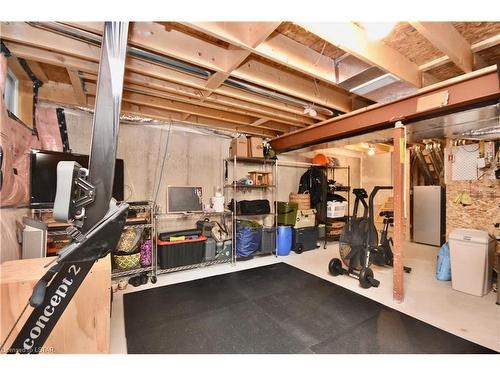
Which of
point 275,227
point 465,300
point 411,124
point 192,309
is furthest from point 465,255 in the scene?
point 192,309

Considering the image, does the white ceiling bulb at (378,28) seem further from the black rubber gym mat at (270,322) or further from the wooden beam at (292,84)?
the black rubber gym mat at (270,322)

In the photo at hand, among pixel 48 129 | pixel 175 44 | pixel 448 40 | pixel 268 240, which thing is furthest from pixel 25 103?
pixel 448 40

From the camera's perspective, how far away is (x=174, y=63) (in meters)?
2.13

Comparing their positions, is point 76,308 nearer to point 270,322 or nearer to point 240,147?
point 270,322

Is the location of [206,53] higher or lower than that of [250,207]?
higher

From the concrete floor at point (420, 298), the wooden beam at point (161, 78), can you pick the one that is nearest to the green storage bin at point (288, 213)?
the concrete floor at point (420, 298)

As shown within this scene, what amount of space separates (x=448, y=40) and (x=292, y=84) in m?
1.37

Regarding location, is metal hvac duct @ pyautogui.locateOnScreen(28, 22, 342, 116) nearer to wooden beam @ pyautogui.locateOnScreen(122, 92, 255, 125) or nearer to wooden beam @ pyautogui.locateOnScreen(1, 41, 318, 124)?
wooden beam @ pyautogui.locateOnScreen(1, 41, 318, 124)

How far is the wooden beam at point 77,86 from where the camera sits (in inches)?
87.2

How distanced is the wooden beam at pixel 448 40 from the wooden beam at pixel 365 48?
322 mm

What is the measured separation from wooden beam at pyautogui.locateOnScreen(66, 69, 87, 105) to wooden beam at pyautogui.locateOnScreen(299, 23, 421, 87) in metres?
2.22

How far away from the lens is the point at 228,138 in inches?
177

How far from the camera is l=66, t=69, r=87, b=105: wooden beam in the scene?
2.21 meters
